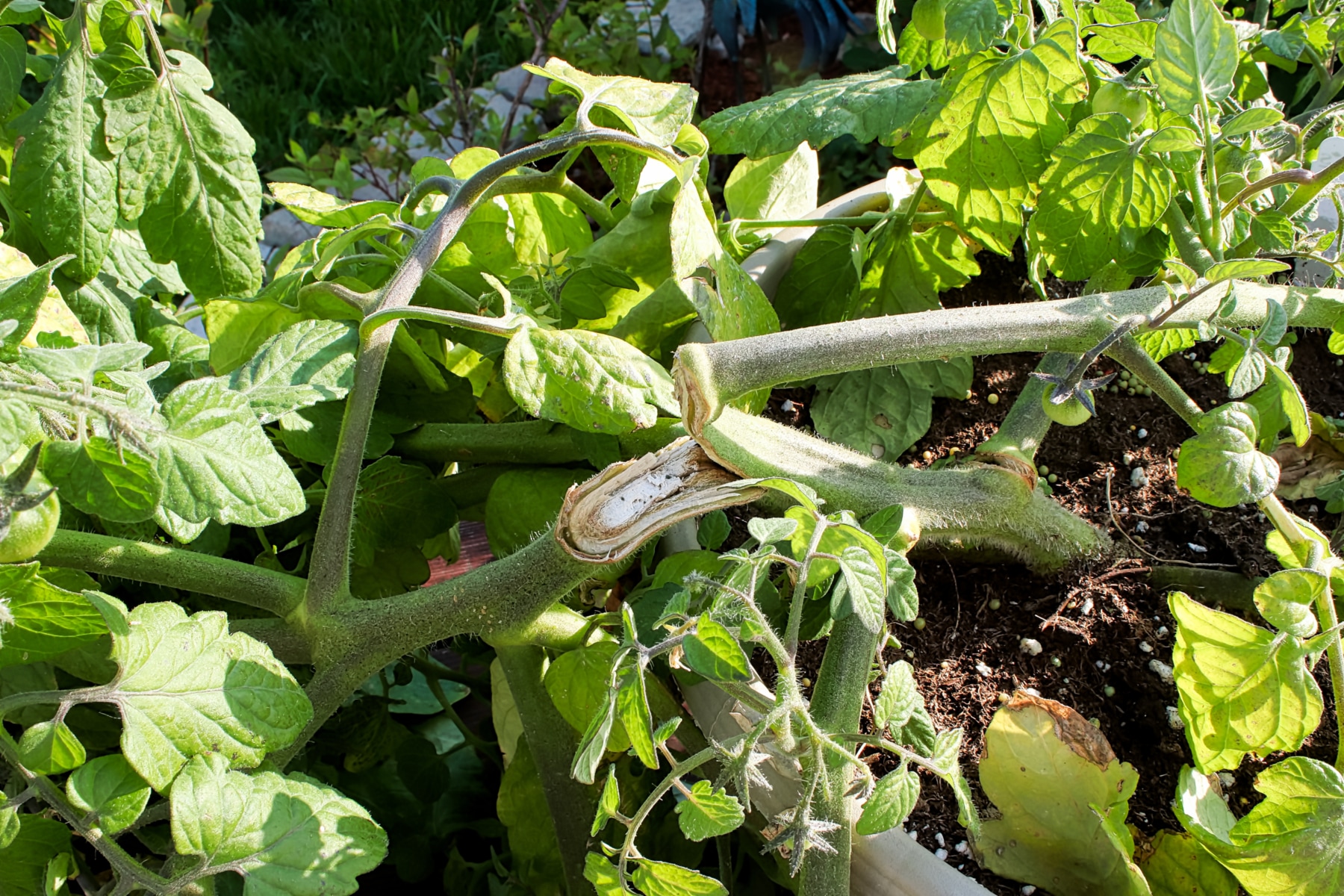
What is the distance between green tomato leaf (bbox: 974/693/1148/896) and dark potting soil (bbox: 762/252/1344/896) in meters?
0.02

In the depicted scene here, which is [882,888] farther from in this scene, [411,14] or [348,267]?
[411,14]

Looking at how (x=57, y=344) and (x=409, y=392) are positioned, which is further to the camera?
(x=409, y=392)

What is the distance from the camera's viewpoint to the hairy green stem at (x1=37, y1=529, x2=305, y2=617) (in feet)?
2.05

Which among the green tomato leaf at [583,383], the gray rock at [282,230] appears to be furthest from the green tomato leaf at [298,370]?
the gray rock at [282,230]

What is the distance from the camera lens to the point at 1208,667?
0.56 m

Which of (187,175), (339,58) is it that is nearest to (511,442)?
(187,175)

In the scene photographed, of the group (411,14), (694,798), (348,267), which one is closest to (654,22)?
(411,14)

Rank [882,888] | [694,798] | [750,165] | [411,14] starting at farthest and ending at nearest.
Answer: [411,14] → [750,165] → [882,888] → [694,798]

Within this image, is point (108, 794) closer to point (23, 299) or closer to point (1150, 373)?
point (23, 299)

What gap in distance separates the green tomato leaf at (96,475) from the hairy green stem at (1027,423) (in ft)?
1.83

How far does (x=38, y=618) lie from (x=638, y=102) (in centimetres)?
50

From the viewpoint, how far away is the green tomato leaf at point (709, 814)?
19.5 inches

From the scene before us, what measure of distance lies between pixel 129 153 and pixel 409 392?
10.0 inches

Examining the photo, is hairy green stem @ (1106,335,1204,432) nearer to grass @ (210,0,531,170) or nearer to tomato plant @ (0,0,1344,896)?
tomato plant @ (0,0,1344,896)
